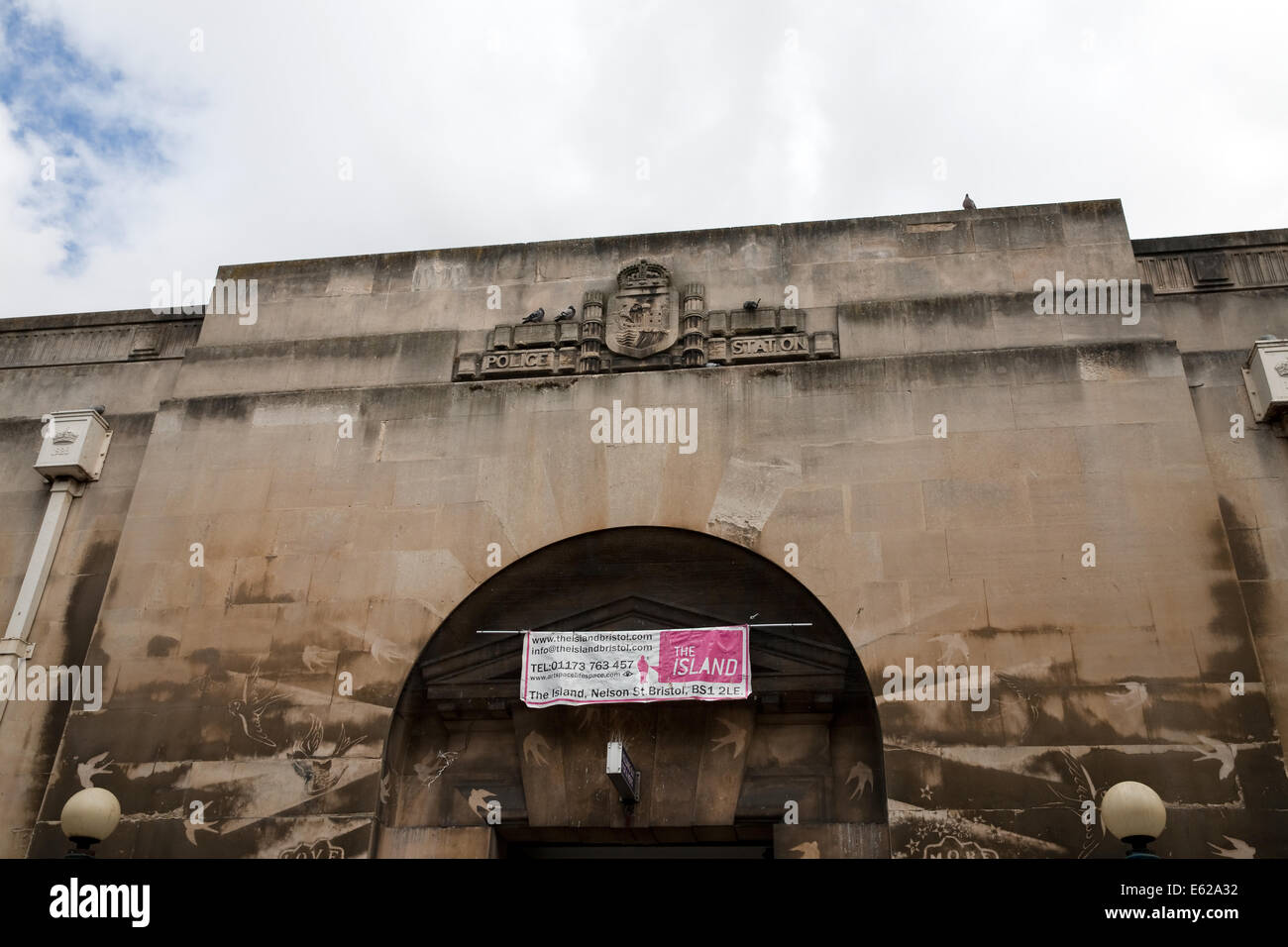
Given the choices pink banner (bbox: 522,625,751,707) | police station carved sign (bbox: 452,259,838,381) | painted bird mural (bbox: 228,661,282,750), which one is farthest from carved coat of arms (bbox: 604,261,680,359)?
painted bird mural (bbox: 228,661,282,750)

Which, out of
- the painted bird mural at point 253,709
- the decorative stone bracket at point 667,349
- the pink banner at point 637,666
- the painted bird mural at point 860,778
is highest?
the decorative stone bracket at point 667,349

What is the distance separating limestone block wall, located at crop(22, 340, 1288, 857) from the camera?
1273 centimetres

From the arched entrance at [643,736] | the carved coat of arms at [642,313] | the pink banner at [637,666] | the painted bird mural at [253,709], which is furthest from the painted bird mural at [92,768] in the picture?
the carved coat of arms at [642,313]

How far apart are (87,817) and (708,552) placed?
776 cm

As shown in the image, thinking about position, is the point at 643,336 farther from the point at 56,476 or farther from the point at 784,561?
the point at 56,476

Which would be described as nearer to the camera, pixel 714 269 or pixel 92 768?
pixel 92 768

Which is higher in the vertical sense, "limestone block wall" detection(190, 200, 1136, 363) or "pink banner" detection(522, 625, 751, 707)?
"limestone block wall" detection(190, 200, 1136, 363)

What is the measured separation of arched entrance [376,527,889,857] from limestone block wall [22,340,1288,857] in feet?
1.48

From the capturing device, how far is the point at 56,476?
17141 millimetres

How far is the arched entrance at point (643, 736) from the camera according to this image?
45.0 feet

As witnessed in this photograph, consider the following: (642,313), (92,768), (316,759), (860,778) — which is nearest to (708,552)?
(860,778)

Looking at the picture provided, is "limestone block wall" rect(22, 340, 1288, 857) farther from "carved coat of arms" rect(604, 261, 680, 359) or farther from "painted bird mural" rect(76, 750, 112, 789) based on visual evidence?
"carved coat of arms" rect(604, 261, 680, 359)

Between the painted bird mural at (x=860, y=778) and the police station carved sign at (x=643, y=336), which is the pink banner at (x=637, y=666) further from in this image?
the police station carved sign at (x=643, y=336)

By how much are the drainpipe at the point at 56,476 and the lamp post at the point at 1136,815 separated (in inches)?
548
